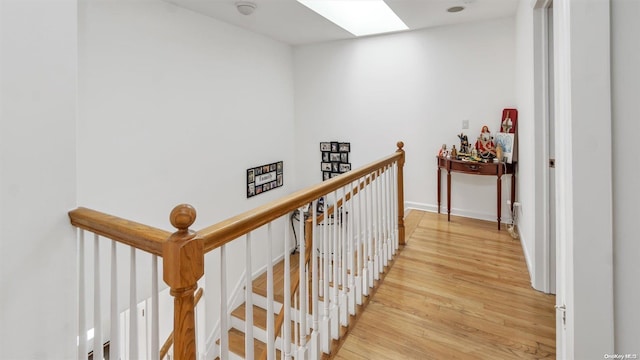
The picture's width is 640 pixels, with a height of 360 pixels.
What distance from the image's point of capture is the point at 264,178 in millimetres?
4680

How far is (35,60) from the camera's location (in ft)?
3.41

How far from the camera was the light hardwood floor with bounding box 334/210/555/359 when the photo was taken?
1769mm

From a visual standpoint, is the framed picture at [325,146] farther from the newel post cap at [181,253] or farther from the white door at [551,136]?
the newel post cap at [181,253]

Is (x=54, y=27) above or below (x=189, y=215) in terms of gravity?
above

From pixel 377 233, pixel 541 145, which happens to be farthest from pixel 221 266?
pixel 541 145

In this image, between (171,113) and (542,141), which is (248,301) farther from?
(171,113)

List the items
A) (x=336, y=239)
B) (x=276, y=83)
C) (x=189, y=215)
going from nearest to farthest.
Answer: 1. (x=189, y=215)
2. (x=336, y=239)
3. (x=276, y=83)

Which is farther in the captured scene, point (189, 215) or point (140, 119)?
point (140, 119)

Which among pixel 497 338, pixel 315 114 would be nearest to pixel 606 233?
pixel 497 338

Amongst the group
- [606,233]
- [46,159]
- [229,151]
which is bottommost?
[606,233]

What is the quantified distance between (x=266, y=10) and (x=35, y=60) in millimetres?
2865

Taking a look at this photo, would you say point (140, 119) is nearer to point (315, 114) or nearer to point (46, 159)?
point (46, 159)

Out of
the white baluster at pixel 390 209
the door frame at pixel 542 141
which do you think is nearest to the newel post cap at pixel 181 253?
the white baluster at pixel 390 209

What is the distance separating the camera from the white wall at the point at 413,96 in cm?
381
